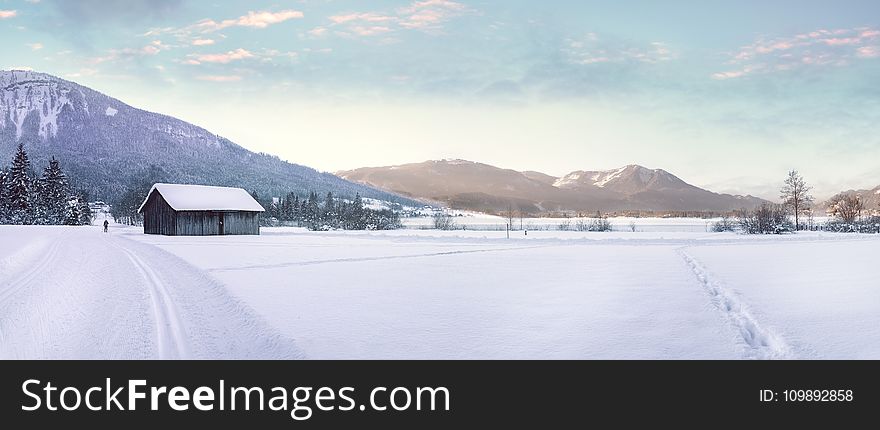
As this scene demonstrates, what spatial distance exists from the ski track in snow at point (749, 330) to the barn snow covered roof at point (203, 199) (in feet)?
165

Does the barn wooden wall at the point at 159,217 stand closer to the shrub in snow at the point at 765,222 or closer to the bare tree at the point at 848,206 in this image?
the shrub in snow at the point at 765,222

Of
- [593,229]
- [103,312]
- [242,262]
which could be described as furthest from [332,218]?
[103,312]

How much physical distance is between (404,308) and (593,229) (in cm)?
5960

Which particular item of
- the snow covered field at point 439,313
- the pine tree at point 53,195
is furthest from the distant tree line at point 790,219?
the pine tree at point 53,195

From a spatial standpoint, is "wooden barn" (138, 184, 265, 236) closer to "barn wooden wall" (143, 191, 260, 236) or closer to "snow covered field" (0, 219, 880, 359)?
"barn wooden wall" (143, 191, 260, 236)

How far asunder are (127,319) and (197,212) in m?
48.7

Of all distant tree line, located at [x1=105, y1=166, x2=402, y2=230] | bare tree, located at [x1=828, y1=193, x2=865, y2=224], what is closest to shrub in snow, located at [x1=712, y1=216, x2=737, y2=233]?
bare tree, located at [x1=828, y1=193, x2=865, y2=224]

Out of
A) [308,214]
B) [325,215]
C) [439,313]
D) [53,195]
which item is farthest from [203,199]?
[308,214]

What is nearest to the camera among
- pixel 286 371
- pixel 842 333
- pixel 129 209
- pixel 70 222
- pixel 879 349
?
pixel 286 371

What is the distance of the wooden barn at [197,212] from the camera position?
5297 centimetres

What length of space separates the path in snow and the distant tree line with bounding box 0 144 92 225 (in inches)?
2739

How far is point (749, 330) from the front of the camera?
7.78m

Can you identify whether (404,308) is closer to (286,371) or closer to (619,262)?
(286,371)

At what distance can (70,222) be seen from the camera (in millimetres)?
79562
